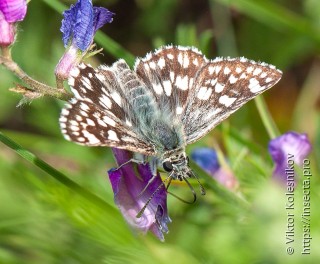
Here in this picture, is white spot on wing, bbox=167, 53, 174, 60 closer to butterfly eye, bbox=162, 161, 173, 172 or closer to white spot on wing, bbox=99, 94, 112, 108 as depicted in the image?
white spot on wing, bbox=99, 94, 112, 108

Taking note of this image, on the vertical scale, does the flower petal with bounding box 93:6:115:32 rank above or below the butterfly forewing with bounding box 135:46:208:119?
below

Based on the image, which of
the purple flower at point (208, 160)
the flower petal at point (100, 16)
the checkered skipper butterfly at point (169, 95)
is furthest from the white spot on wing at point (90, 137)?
the purple flower at point (208, 160)

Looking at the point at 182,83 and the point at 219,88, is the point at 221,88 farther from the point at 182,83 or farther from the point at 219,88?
the point at 182,83

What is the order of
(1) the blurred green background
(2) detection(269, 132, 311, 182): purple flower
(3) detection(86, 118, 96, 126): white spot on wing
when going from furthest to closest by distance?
(2) detection(269, 132, 311, 182): purple flower → (3) detection(86, 118, 96, 126): white spot on wing → (1) the blurred green background

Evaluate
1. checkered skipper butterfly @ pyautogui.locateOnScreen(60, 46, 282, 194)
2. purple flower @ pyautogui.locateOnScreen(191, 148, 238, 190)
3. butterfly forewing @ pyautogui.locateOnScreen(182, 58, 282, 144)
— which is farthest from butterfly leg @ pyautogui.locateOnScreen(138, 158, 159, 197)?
purple flower @ pyautogui.locateOnScreen(191, 148, 238, 190)

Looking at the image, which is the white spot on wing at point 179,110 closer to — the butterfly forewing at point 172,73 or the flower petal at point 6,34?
the butterfly forewing at point 172,73

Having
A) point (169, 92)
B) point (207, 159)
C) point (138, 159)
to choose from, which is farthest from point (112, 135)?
point (207, 159)
